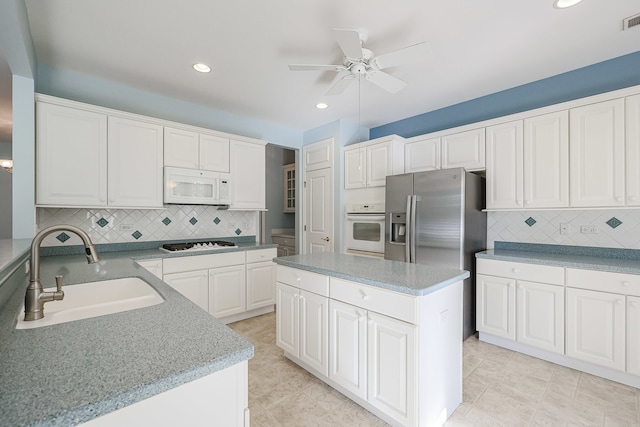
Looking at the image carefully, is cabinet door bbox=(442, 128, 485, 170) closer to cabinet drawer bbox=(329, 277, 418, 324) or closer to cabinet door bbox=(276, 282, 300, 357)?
cabinet drawer bbox=(329, 277, 418, 324)

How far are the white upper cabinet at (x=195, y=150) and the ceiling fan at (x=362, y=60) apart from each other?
5.18 feet

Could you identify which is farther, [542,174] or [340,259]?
[542,174]

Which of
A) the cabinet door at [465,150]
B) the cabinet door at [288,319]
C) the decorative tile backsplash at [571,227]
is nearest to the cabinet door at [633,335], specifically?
the decorative tile backsplash at [571,227]

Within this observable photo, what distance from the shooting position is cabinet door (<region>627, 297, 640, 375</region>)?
6.65 ft

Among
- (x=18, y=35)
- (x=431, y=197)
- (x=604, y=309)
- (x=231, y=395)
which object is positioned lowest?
(x=604, y=309)

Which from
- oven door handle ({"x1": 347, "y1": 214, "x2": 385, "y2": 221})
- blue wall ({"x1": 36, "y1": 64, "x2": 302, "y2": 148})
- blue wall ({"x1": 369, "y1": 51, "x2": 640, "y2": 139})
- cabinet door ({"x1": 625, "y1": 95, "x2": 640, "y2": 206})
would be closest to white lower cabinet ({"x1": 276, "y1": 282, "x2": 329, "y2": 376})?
oven door handle ({"x1": 347, "y1": 214, "x2": 385, "y2": 221})

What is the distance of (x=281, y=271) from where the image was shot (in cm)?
236

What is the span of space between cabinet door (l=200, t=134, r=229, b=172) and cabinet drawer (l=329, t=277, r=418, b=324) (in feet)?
7.16

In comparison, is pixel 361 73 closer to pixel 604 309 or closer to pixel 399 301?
pixel 399 301

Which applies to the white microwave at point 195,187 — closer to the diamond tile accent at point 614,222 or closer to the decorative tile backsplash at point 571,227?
the decorative tile backsplash at point 571,227

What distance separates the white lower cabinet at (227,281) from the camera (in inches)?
114

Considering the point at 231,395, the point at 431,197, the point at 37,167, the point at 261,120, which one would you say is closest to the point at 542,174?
the point at 431,197

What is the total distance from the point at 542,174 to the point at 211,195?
11.2 feet

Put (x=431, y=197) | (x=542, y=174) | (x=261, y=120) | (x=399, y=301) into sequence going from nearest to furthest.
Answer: (x=399, y=301), (x=542, y=174), (x=431, y=197), (x=261, y=120)
